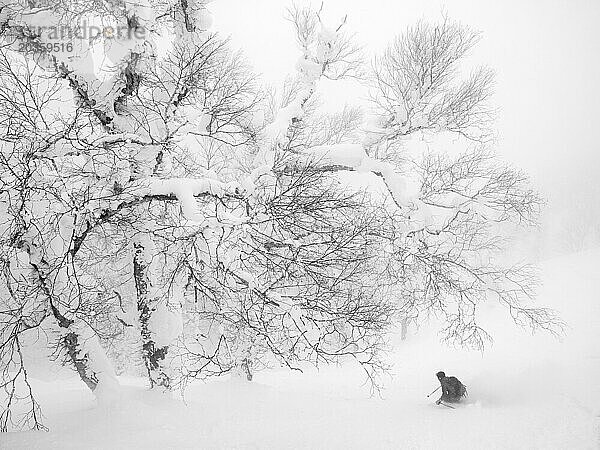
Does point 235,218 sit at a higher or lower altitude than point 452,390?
higher

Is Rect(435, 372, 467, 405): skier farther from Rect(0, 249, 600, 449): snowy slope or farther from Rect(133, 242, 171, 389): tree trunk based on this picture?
Rect(133, 242, 171, 389): tree trunk

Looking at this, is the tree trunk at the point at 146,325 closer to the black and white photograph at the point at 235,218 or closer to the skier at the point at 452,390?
the black and white photograph at the point at 235,218

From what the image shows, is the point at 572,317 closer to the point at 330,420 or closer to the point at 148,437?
the point at 330,420

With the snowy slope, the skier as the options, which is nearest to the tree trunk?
the snowy slope

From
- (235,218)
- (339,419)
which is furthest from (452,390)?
(235,218)

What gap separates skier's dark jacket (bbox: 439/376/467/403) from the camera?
8.24m

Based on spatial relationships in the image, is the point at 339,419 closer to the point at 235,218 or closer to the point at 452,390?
the point at 452,390

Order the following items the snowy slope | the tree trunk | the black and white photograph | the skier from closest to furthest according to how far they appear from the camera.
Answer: the black and white photograph → the snowy slope → the tree trunk → the skier

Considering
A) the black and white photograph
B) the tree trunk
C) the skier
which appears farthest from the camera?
the skier

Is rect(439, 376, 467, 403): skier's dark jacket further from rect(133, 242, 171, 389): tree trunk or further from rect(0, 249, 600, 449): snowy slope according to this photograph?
rect(133, 242, 171, 389): tree trunk

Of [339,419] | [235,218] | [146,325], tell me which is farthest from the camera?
[339,419]

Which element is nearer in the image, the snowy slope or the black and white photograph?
the black and white photograph

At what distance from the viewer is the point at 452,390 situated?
827 cm

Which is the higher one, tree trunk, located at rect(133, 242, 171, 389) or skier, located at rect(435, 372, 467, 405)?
tree trunk, located at rect(133, 242, 171, 389)
